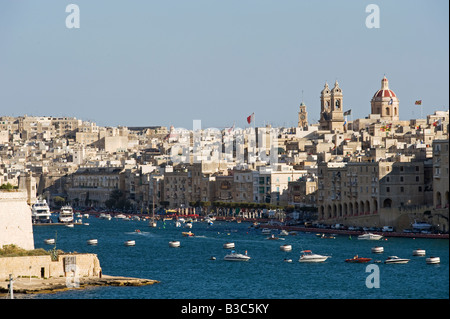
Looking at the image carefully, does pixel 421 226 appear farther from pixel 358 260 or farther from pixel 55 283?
pixel 55 283

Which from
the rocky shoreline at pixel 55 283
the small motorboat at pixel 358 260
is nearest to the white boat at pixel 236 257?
the small motorboat at pixel 358 260

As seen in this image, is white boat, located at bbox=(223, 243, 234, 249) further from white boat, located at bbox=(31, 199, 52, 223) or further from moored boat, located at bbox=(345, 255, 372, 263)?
white boat, located at bbox=(31, 199, 52, 223)

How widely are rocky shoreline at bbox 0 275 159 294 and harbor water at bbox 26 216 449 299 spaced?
0.39 m

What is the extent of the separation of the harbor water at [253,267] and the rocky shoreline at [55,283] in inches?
15.3

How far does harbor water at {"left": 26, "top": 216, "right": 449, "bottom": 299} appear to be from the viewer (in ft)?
108

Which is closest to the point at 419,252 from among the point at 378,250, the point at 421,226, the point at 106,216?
the point at 378,250

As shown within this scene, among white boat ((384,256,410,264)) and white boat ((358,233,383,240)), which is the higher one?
white boat ((358,233,383,240))

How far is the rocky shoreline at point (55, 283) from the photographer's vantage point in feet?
96.0

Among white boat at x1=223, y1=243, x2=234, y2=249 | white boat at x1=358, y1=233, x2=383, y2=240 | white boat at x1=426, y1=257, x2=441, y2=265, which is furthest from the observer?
white boat at x1=358, y1=233, x2=383, y2=240

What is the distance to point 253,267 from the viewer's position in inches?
1665

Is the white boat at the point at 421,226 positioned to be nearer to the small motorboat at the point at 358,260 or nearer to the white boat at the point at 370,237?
the white boat at the point at 370,237

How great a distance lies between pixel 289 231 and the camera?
63031 millimetres

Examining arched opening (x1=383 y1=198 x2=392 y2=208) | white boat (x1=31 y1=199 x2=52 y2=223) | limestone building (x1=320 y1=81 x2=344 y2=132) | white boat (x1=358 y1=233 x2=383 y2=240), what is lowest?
white boat (x1=358 y1=233 x2=383 y2=240)

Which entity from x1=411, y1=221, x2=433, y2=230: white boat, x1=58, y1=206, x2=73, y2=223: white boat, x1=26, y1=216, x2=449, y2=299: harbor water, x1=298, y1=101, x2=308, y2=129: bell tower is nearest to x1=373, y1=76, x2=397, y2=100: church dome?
x1=298, y1=101, x2=308, y2=129: bell tower
